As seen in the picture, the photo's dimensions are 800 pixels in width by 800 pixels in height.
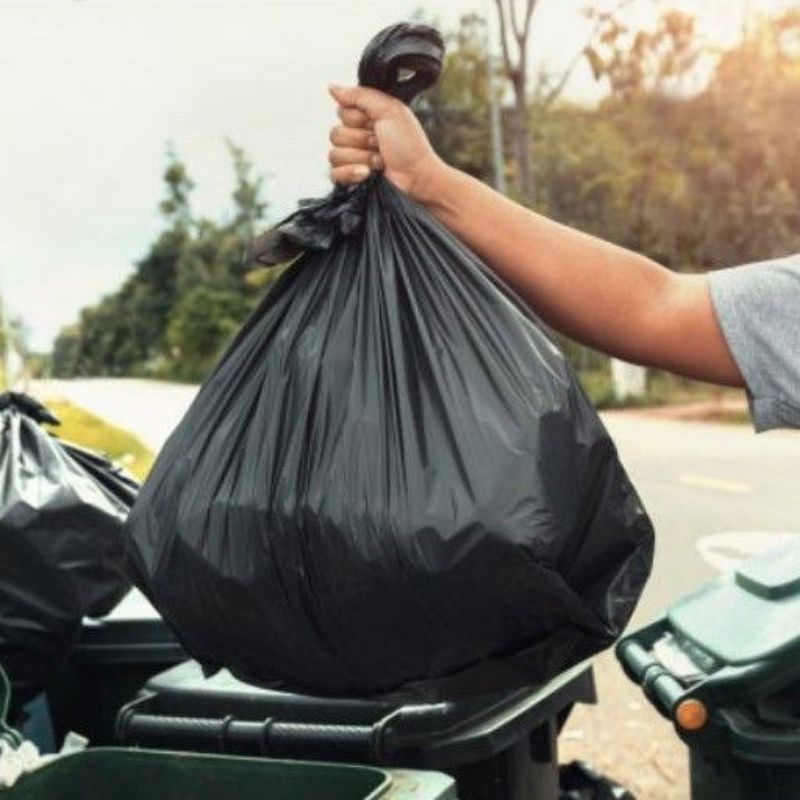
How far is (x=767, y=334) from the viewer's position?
1.75 meters

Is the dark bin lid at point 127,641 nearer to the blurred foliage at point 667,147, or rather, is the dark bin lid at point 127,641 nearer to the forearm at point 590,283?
the forearm at point 590,283

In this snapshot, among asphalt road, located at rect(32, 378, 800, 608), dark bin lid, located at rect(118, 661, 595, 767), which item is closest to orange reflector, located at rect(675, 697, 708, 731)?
dark bin lid, located at rect(118, 661, 595, 767)

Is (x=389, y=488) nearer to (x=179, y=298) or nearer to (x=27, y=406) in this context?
(x=27, y=406)

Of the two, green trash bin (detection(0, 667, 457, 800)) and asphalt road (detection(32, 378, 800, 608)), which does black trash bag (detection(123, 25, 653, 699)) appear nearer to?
green trash bin (detection(0, 667, 457, 800))

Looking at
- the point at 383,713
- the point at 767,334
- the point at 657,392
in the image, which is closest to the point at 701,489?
the point at 383,713

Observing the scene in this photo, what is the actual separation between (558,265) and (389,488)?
0.43 meters

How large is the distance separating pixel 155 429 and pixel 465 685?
746 inches

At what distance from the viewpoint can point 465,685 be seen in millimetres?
1673

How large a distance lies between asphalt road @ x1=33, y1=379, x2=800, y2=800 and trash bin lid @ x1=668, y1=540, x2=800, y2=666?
366 millimetres

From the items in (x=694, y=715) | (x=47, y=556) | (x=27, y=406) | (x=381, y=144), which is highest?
(x=381, y=144)

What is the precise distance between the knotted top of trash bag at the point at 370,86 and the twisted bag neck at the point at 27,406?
1.14 meters

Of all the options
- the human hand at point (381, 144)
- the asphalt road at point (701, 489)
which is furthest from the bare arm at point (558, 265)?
the asphalt road at point (701, 489)

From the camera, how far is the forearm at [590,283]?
→ 1769 mm

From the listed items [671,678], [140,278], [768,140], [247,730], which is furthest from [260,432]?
[140,278]
